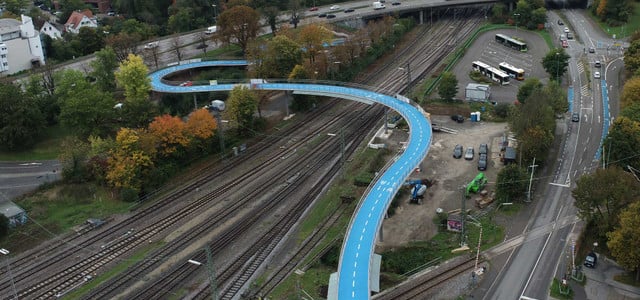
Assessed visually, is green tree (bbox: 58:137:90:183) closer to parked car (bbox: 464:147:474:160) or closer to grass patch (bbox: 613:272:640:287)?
parked car (bbox: 464:147:474:160)

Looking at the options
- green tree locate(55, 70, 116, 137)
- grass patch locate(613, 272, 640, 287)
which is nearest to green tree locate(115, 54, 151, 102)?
green tree locate(55, 70, 116, 137)

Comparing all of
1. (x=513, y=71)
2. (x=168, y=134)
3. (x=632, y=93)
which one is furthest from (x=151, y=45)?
(x=632, y=93)

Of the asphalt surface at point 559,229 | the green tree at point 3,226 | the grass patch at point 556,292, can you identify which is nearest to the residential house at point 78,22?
the green tree at point 3,226

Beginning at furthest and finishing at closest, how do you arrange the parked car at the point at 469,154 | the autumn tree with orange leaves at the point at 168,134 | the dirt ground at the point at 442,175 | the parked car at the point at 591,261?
the autumn tree with orange leaves at the point at 168,134, the parked car at the point at 469,154, the dirt ground at the point at 442,175, the parked car at the point at 591,261

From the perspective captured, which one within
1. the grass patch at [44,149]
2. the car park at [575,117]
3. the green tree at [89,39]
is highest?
the green tree at [89,39]

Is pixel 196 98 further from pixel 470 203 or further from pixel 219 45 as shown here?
pixel 470 203

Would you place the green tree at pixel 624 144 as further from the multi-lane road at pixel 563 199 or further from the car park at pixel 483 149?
the car park at pixel 483 149

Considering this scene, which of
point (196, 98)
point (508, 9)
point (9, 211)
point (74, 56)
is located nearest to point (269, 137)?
point (196, 98)
